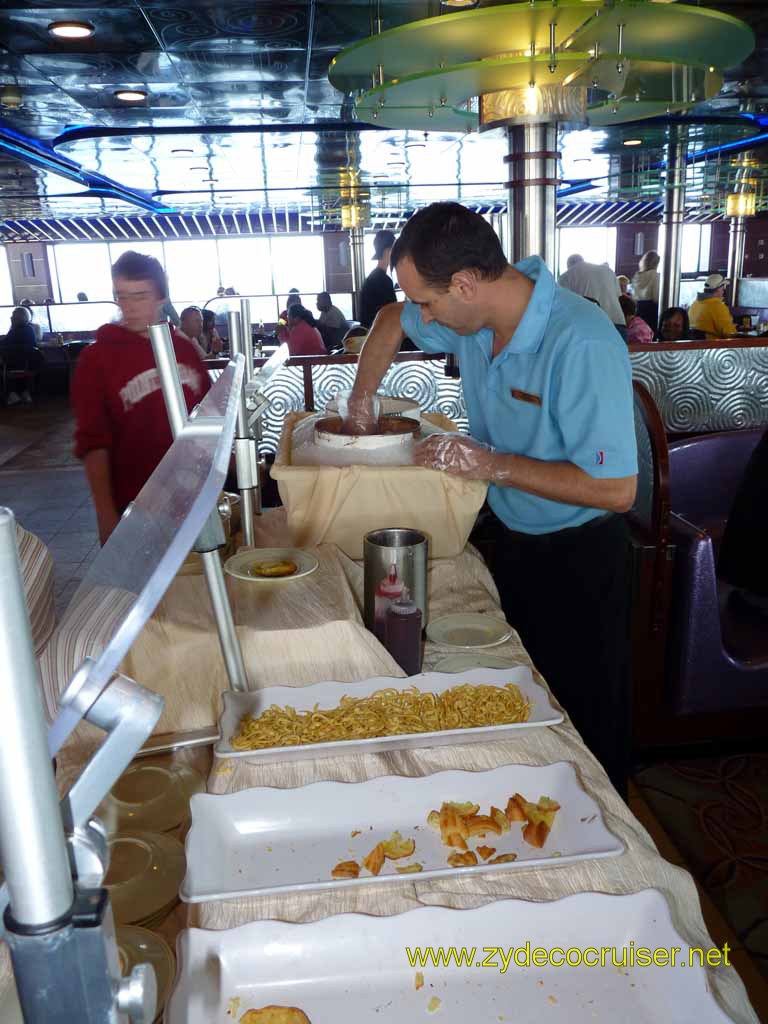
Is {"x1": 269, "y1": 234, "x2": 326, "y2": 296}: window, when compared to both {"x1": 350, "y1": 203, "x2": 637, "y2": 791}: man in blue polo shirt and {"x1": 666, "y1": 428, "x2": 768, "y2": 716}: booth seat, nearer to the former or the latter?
{"x1": 666, "y1": 428, "x2": 768, "y2": 716}: booth seat

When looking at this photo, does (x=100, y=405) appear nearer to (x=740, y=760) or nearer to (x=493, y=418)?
(x=493, y=418)

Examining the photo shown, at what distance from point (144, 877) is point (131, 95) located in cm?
599

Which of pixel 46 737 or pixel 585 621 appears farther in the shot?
pixel 585 621

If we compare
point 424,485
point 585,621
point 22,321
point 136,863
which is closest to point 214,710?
point 136,863

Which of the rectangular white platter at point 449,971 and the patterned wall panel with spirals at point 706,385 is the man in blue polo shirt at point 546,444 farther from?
the patterned wall panel with spirals at point 706,385

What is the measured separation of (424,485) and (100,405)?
1.22m

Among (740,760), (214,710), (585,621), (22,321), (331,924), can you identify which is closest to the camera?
(331,924)

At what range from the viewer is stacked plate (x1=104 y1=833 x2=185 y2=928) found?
0.84m

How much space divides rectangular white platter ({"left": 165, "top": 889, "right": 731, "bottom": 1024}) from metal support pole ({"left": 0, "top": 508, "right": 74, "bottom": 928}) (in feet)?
1.56

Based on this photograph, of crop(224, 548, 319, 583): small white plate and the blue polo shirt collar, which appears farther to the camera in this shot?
the blue polo shirt collar

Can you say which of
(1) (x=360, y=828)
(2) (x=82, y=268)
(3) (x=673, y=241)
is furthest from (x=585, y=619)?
(2) (x=82, y=268)

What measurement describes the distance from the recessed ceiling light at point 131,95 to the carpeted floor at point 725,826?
5.48m

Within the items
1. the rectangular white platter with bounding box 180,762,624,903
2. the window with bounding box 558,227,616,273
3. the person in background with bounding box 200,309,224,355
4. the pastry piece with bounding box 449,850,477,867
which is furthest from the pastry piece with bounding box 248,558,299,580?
the window with bounding box 558,227,616,273

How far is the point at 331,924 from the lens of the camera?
2.53 ft
